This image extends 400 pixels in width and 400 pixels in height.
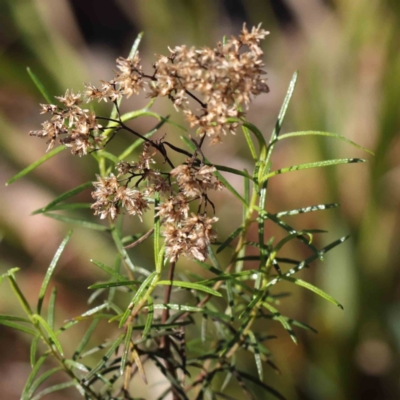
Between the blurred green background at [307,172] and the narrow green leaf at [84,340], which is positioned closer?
the narrow green leaf at [84,340]

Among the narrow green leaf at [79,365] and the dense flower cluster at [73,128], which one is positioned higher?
the dense flower cluster at [73,128]

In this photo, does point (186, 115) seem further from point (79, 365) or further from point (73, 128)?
point (79, 365)

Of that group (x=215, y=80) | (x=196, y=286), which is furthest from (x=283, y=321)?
(x=215, y=80)

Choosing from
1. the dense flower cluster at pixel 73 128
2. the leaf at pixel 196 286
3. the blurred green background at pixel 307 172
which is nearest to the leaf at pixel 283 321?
the leaf at pixel 196 286

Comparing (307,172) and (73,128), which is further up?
(307,172)

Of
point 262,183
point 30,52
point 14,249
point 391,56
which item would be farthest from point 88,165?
point 262,183

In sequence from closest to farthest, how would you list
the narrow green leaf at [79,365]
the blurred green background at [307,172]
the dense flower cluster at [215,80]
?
the dense flower cluster at [215,80]
the narrow green leaf at [79,365]
the blurred green background at [307,172]

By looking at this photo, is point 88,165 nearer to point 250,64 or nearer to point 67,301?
point 67,301

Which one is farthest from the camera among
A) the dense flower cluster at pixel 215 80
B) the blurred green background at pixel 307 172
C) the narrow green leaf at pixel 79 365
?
the blurred green background at pixel 307 172

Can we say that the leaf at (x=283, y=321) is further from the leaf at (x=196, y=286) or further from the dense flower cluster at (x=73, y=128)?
the dense flower cluster at (x=73, y=128)
